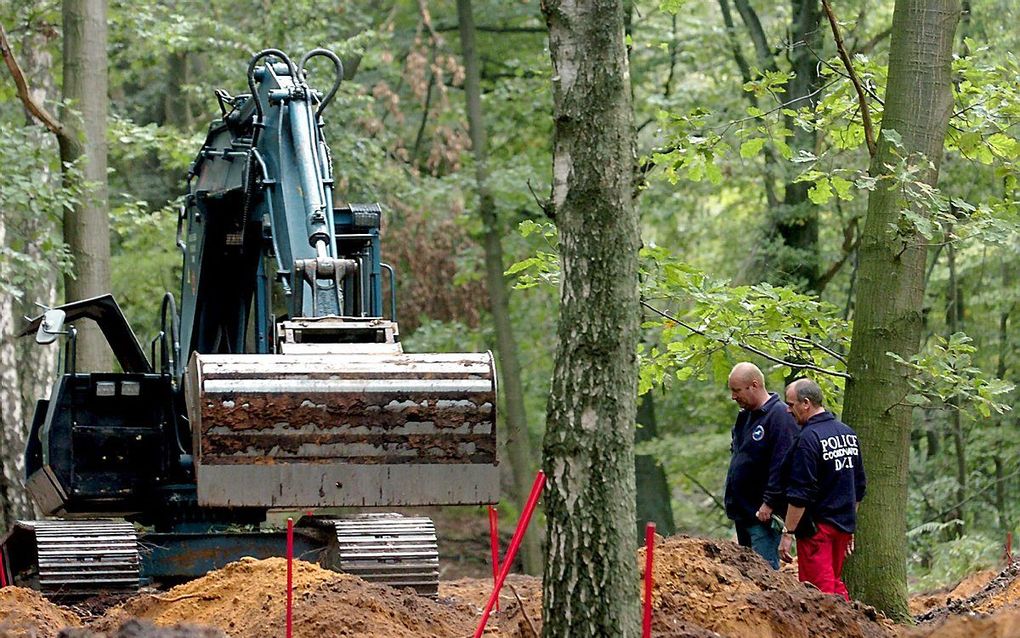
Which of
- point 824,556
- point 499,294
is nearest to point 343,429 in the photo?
point 824,556

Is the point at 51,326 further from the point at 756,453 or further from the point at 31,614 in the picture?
the point at 756,453

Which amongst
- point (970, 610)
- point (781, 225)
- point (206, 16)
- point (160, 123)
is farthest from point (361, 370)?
point (160, 123)

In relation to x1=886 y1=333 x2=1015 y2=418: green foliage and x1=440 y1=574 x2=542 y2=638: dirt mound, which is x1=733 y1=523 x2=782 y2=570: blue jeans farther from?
x1=440 y1=574 x2=542 y2=638: dirt mound

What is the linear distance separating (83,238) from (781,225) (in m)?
9.06

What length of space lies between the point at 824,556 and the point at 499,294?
12039 millimetres

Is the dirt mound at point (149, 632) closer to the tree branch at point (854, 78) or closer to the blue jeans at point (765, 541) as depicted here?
the blue jeans at point (765, 541)

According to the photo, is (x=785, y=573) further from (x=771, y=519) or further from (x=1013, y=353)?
(x=1013, y=353)

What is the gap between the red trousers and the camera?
8.89m

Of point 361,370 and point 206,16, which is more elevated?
point 206,16

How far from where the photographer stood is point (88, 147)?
47.4 ft

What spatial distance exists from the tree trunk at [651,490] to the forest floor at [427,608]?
12634 mm

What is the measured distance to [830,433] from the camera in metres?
8.83

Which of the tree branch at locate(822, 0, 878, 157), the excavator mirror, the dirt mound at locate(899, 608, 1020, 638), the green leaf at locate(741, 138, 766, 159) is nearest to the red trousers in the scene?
the tree branch at locate(822, 0, 878, 157)

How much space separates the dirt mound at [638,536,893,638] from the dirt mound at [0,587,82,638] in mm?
3095
